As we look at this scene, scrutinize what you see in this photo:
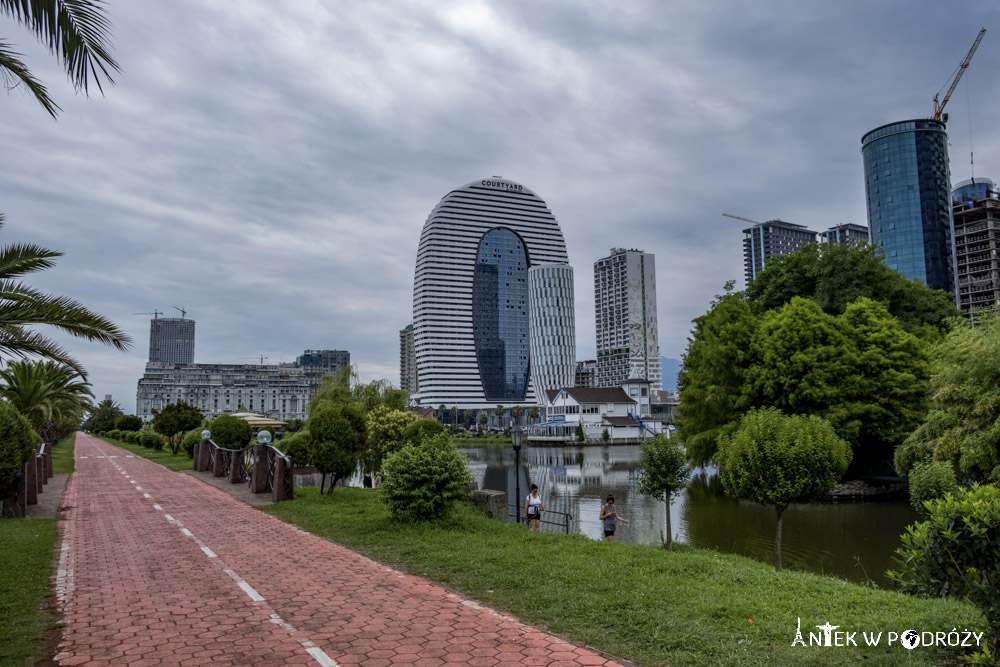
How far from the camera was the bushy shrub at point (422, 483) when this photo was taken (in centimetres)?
1363

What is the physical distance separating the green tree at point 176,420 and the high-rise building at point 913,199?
A: 5292 inches

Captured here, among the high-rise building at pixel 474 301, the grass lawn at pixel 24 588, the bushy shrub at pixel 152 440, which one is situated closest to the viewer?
the grass lawn at pixel 24 588

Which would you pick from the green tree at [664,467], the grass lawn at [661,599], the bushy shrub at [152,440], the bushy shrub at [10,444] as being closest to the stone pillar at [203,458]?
the bushy shrub at [10,444]

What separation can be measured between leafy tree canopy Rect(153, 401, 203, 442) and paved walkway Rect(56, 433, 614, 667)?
33.0 metres

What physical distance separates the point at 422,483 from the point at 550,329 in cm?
16333

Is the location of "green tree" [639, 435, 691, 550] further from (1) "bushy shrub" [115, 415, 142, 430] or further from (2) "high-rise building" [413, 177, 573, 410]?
(2) "high-rise building" [413, 177, 573, 410]

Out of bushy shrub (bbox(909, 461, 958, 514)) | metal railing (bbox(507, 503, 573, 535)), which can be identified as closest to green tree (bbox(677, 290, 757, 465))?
metal railing (bbox(507, 503, 573, 535))

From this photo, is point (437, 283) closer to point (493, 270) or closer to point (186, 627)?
point (493, 270)

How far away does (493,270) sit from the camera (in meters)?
187

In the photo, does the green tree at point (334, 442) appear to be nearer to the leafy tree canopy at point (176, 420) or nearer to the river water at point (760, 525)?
the river water at point (760, 525)

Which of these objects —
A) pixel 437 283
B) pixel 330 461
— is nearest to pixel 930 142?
pixel 437 283

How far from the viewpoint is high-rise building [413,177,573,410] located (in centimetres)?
17725

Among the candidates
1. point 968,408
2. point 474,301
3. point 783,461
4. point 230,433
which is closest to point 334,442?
point 783,461

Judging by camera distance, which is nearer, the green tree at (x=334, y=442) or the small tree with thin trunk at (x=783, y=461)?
the small tree with thin trunk at (x=783, y=461)
